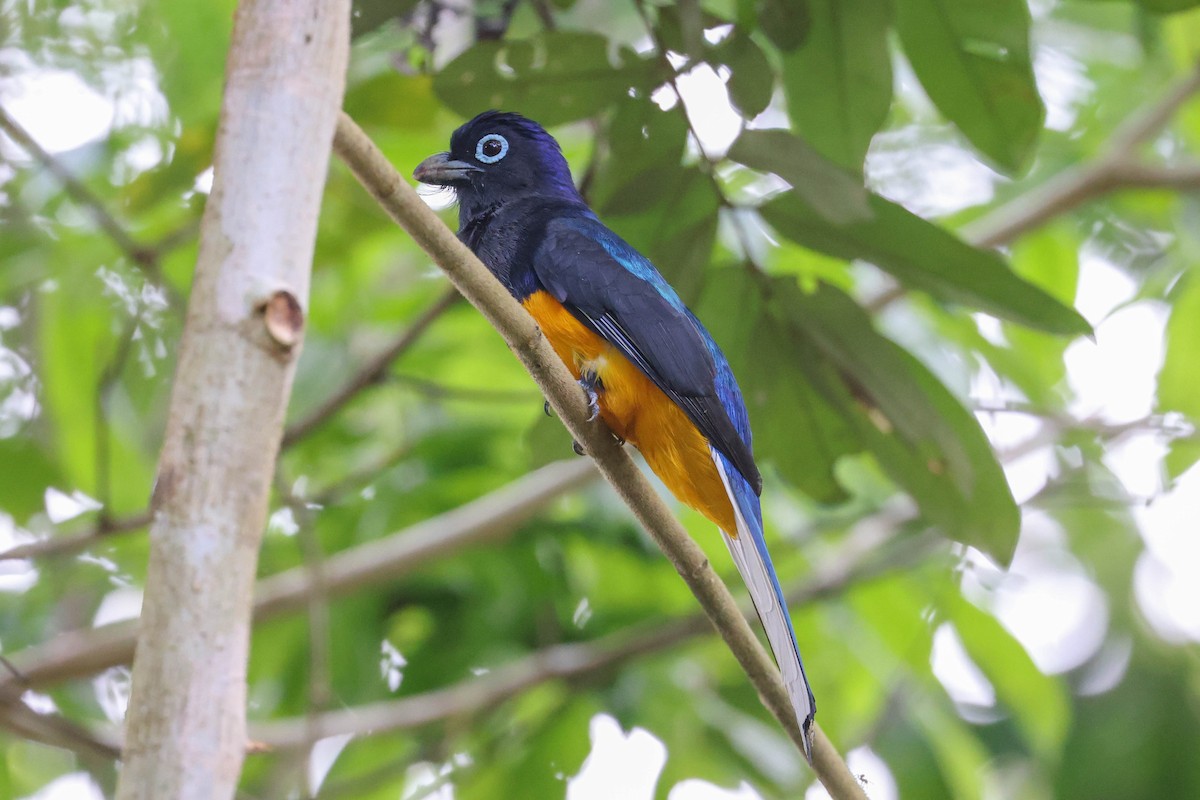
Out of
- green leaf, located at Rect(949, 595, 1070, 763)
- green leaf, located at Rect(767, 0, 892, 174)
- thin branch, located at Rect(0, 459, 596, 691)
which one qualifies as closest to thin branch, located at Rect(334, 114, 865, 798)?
green leaf, located at Rect(767, 0, 892, 174)

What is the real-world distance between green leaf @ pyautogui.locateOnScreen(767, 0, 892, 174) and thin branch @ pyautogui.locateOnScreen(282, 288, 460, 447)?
→ 1.06 meters

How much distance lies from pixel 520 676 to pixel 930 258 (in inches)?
76.1

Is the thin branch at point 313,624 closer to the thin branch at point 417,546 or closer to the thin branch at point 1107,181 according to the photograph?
the thin branch at point 417,546

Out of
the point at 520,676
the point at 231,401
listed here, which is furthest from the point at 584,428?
the point at 520,676

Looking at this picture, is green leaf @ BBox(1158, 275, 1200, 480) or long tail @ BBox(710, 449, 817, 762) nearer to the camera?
long tail @ BBox(710, 449, 817, 762)

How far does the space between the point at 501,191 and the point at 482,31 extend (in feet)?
1.21

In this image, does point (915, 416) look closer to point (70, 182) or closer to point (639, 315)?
point (639, 315)

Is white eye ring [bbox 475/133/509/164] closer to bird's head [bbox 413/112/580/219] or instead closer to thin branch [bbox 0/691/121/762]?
bird's head [bbox 413/112/580/219]

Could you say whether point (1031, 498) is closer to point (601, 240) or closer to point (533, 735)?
point (533, 735)

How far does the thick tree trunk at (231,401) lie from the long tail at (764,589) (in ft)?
3.49

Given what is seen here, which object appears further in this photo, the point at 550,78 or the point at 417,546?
the point at 417,546

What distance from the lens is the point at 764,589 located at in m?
2.28

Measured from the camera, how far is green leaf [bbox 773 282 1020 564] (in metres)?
2.59

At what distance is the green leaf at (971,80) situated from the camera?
2.78 m
